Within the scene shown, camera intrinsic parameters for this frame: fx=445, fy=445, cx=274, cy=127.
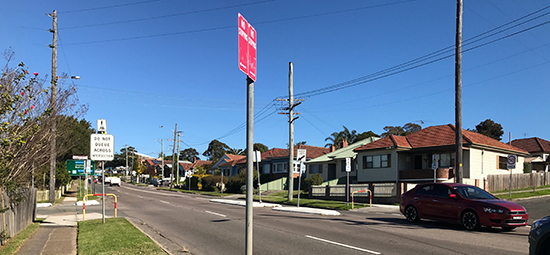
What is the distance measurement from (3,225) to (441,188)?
521 inches

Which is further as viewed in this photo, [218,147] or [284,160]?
[218,147]

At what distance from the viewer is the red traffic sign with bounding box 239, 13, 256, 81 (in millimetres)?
4895

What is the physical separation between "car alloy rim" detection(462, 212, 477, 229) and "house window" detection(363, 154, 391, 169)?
88.0ft

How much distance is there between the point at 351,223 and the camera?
15.7m

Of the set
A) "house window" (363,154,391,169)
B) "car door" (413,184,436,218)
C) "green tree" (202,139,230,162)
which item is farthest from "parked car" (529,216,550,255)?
"green tree" (202,139,230,162)

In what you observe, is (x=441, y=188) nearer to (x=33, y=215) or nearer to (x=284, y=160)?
(x=33, y=215)

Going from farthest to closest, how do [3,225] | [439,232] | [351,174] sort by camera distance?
[351,174] < [439,232] < [3,225]

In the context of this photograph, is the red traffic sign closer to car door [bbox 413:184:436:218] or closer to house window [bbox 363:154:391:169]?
car door [bbox 413:184:436:218]

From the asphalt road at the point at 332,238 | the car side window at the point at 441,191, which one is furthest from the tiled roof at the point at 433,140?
the asphalt road at the point at 332,238

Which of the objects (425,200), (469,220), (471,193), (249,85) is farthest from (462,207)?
(249,85)

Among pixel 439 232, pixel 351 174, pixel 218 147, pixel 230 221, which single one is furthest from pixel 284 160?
pixel 218 147

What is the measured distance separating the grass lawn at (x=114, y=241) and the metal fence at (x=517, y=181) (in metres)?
28.5

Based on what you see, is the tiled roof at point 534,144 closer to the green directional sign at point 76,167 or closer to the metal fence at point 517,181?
the metal fence at point 517,181

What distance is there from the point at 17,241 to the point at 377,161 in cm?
3407
